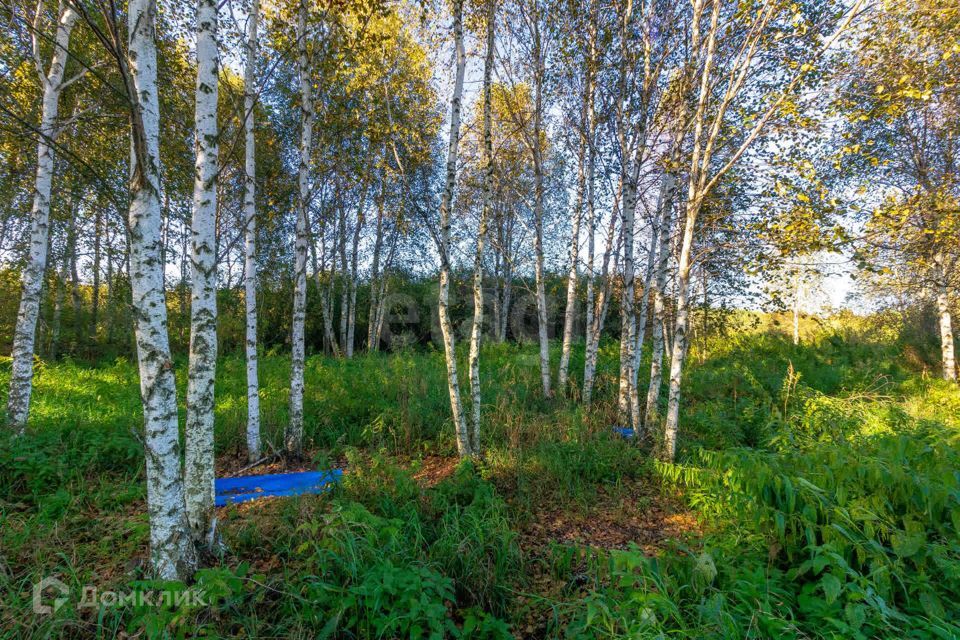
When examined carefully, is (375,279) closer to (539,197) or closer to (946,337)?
(539,197)

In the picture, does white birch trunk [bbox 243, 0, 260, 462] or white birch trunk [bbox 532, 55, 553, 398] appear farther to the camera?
white birch trunk [bbox 532, 55, 553, 398]

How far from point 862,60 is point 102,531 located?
28.8 ft

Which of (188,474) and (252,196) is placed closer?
(188,474)

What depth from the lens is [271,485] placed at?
13.9 feet

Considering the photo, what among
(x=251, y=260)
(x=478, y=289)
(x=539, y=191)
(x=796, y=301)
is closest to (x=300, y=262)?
(x=251, y=260)

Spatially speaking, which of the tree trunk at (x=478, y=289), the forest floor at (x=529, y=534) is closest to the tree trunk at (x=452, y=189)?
the tree trunk at (x=478, y=289)

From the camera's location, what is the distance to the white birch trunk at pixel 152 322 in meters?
2.24

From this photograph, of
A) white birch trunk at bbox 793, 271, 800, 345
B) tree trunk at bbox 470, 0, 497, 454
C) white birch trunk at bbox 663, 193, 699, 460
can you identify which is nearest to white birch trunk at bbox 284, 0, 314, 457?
tree trunk at bbox 470, 0, 497, 454

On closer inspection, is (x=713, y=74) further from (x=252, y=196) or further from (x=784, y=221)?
(x=252, y=196)

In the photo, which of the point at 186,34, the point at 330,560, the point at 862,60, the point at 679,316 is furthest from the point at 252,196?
the point at 862,60

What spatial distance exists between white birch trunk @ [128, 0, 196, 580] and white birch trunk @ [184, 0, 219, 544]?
0.47m

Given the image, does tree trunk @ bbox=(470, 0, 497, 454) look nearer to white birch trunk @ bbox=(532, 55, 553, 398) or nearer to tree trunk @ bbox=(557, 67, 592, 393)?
white birch trunk @ bbox=(532, 55, 553, 398)

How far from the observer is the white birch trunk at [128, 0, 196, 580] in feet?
7.35

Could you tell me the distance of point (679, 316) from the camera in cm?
467
